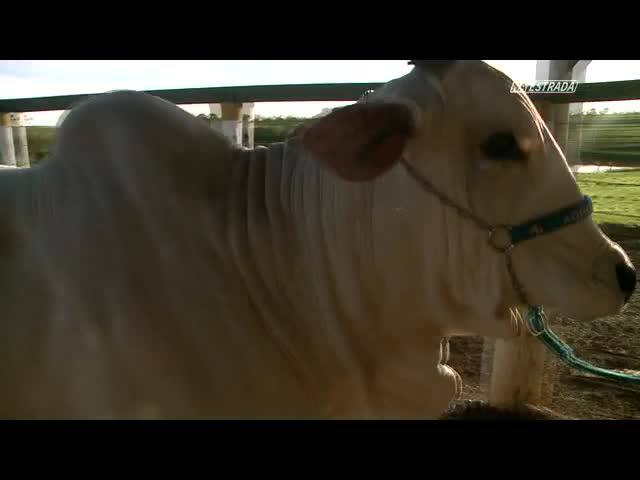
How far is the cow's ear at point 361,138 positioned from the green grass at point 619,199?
449cm

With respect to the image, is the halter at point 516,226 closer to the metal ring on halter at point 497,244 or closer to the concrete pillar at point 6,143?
the metal ring on halter at point 497,244

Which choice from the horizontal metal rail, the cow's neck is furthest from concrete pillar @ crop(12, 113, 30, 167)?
the cow's neck

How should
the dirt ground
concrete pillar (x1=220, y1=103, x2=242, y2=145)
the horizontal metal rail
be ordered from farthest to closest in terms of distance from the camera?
the dirt ground
concrete pillar (x1=220, y1=103, x2=242, y2=145)
the horizontal metal rail

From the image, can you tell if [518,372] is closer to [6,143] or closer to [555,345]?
[555,345]

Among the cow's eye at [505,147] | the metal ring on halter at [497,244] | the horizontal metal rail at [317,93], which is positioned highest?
the horizontal metal rail at [317,93]

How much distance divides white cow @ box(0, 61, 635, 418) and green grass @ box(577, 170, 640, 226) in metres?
4.26

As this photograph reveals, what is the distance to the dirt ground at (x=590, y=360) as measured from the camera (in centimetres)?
360

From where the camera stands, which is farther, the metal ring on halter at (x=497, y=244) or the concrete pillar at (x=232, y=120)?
the concrete pillar at (x=232, y=120)

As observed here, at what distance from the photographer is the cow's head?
167 cm

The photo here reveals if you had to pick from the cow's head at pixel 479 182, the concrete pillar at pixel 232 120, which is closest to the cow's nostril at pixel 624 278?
the cow's head at pixel 479 182

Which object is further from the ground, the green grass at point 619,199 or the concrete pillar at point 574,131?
the concrete pillar at point 574,131

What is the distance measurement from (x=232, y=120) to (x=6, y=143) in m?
1.94

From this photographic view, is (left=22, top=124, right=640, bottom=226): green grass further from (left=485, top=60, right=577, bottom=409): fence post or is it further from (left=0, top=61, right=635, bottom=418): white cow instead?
(left=0, top=61, right=635, bottom=418): white cow

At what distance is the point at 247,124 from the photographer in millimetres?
3311
